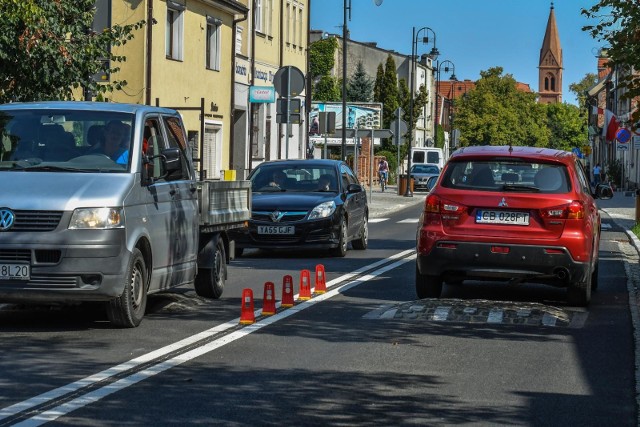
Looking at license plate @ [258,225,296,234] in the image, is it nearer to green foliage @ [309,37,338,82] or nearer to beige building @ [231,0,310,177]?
beige building @ [231,0,310,177]

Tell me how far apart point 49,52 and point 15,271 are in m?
8.29

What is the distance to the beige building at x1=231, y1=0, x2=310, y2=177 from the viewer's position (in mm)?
46000

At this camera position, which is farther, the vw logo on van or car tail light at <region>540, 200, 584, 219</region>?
car tail light at <region>540, 200, 584, 219</region>

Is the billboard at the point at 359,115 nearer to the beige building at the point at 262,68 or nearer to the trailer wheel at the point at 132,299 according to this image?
the beige building at the point at 262,68

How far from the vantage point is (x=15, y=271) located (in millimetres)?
10750

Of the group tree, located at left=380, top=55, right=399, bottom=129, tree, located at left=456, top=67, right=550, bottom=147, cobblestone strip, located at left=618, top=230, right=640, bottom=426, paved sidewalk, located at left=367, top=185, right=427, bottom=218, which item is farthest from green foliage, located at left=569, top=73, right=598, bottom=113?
cobblestone strip, located at left=618, top=230, right=640, bottom=426

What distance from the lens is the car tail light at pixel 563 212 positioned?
1377cm

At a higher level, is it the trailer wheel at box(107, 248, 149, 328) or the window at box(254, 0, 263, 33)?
the window at box(254, 0, 263, 33)

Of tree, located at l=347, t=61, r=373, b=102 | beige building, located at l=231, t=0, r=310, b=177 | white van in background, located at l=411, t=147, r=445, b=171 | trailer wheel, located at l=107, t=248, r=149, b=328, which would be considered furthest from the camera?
tree, located at l=347, t=61, r=373, b=102

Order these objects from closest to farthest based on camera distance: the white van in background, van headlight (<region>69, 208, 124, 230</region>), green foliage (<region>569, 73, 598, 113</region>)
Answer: van headlight (<region>69, 208, 124, 230</region>) < the white van in background < green foliage (<region>569, 73, 598, 113</region>)

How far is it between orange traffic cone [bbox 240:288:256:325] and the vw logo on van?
2.17m

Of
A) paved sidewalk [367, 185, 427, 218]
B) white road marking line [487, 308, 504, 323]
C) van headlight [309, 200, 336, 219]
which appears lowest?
white road marking line [487, 308, 504, 323]

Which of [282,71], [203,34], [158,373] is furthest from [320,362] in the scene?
[203,34]

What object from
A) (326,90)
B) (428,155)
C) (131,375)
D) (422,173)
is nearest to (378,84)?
(326,90)
